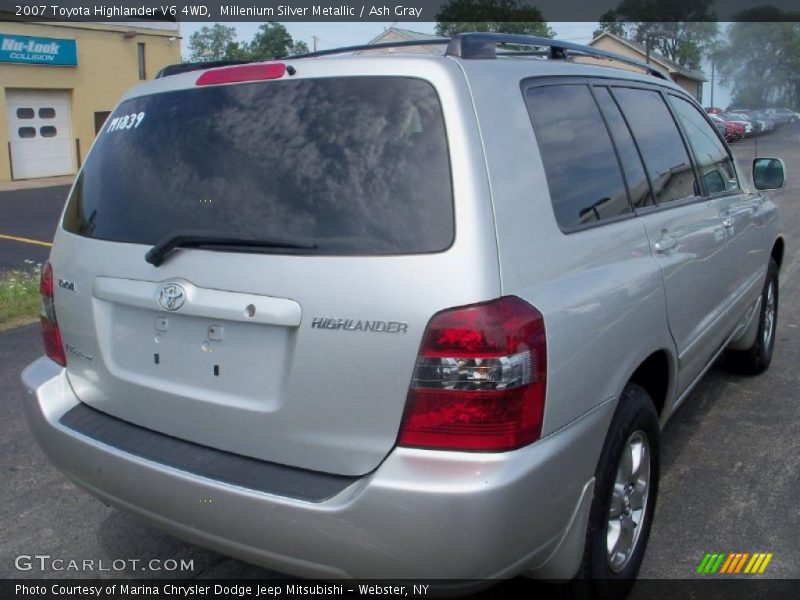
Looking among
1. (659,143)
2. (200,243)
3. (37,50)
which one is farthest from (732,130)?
(200,243)

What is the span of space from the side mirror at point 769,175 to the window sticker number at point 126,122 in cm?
367

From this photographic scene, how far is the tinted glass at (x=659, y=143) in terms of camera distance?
A: 10.7 feet

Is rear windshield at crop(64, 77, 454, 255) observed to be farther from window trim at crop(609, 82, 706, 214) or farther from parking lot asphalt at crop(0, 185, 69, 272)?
parking lot asphalt at crop(0, 185, 69, 272)

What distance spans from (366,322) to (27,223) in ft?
48.6

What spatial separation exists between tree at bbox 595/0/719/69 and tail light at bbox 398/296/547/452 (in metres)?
59.1

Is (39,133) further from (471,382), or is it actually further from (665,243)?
(471,382)

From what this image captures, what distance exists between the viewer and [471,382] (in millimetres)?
2066

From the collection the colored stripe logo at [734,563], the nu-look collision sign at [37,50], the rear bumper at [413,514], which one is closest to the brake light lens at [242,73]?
the rear bumper at [413,514]

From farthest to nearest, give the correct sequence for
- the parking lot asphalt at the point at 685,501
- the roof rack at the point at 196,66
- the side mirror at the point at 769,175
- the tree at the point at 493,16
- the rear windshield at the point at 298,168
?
the tree at the point at 493,16
the side mirror at the point at 769,175
the parking lot asphalt at the point at 685,501
the roof rack at the point at 196,66
the rear windshield at the point at 298,168

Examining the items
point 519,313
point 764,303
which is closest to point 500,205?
point 519,313

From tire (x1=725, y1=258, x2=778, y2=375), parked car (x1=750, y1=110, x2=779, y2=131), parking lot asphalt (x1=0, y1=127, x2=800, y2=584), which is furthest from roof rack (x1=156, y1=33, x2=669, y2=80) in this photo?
parked car (x1=750, y1=110, x2=779, y2=131)

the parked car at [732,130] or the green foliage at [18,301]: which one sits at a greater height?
the parked car at [732,130]

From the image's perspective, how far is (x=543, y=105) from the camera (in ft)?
8.50

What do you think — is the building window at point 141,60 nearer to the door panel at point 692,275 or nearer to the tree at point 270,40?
the tree at point 270,40
